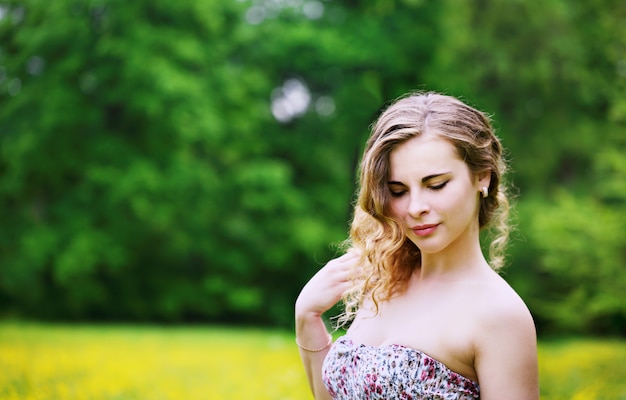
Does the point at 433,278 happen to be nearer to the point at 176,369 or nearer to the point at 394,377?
the point at 394,377

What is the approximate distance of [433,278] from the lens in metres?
2.02

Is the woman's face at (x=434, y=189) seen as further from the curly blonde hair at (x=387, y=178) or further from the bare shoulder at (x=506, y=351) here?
the bare shoulder at (x=506, y=351)

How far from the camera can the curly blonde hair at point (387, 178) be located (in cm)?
190

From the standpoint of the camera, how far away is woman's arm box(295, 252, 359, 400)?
222 centimetres

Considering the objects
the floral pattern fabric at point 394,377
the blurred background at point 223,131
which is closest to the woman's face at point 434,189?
the floral pattern fabric at point 394,377

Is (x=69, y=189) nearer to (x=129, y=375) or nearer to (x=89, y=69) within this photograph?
(x=89, y=69)

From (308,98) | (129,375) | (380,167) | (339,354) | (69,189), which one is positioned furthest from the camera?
(308,98)

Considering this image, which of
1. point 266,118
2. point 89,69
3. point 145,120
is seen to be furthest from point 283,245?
point 89,69

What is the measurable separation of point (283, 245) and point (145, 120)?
4864 millimetres

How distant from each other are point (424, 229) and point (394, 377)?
0.39 metres

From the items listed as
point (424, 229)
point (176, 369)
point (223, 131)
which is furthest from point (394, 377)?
point (223, 131)

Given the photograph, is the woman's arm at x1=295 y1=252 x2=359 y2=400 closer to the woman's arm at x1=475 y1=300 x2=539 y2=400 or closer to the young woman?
the young woman

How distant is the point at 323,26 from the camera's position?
1916 cm

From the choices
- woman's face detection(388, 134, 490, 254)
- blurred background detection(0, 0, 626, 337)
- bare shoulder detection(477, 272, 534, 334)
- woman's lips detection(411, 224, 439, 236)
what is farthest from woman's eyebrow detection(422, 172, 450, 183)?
blurred background detection(0, 0, 626, 337)
